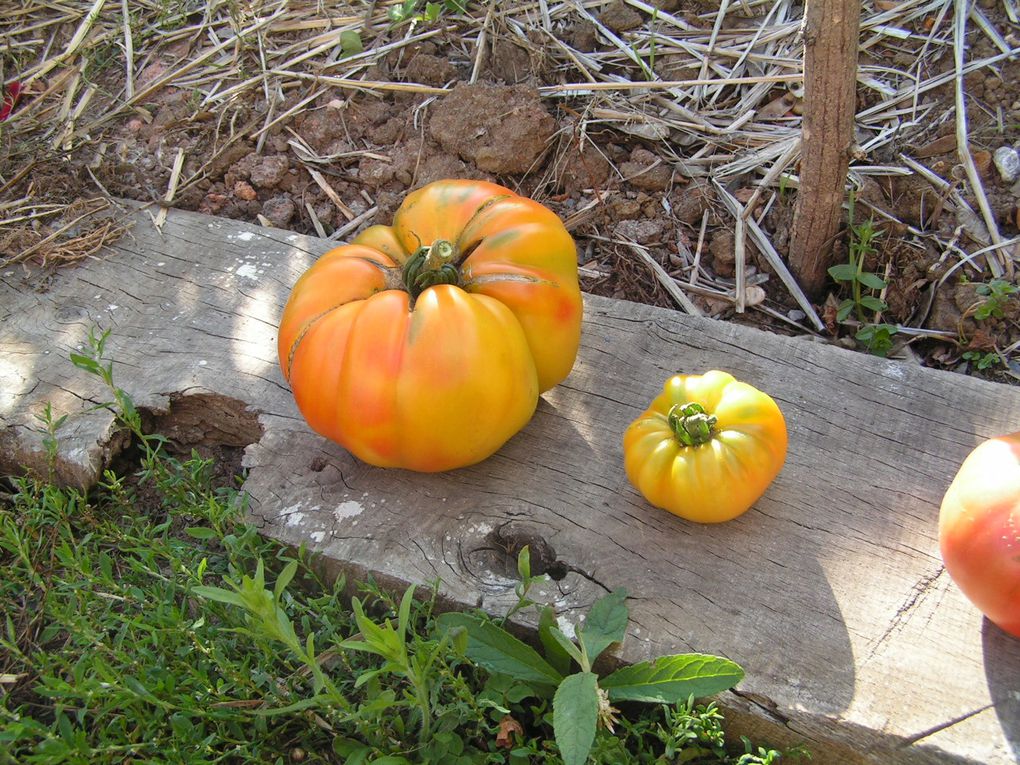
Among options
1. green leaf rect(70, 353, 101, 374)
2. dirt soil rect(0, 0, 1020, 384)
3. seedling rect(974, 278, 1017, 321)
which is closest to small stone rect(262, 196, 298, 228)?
dirt soil rect(0, 0, 1020, 384)

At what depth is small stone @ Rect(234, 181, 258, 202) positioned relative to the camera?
326 centimetres

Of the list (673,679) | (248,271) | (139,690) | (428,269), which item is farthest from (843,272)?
(139,690)

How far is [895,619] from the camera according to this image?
72.4 inches

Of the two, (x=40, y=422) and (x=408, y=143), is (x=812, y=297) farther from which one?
(x=40, y=422)

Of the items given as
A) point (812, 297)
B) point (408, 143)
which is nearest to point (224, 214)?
point (408, 143)

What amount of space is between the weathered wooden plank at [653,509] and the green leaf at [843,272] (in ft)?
1.61

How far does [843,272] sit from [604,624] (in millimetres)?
1448

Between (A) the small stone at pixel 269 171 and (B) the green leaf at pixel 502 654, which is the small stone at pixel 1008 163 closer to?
(B) the green leaf at pixel 502 654

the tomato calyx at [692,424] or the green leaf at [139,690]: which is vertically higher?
the tomato calyx at [692,424]

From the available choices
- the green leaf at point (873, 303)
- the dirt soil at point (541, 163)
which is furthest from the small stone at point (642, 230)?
the green leaf at point (873, 303)

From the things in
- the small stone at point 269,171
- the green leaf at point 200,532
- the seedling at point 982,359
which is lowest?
the green leaf at point 200,532

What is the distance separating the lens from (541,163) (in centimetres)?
320

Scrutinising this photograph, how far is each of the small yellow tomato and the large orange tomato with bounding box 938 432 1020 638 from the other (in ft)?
1.20

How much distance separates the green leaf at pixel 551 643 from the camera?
1.86 m
